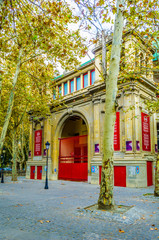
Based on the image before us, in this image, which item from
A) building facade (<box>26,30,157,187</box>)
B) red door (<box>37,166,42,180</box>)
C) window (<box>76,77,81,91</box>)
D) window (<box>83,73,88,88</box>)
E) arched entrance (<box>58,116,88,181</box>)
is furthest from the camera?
red door (<box>37,166,42,180</box>)

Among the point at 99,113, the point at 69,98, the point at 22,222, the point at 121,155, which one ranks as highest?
the point at 69,98

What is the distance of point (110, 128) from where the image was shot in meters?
7.93

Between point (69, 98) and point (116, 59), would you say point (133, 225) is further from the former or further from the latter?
point (69, 98)

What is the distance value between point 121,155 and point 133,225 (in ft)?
39.5

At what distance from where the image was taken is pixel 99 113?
2058 centimetres

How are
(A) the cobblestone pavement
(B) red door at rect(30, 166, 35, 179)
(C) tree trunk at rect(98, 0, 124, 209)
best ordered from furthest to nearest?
1. (B) red door at rect(30, 166, 35, 179)
2. (C) tree trunk at rect(98, 0, 124, 209)
3. (A) the cobblestone pavement

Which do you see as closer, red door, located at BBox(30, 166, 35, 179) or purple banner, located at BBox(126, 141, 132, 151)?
purple banner, located at BBox(126, 141, 132, 151)

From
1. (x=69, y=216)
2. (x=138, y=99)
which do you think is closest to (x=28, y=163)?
(x=138, y=99)

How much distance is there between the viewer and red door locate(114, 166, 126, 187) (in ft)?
57.1

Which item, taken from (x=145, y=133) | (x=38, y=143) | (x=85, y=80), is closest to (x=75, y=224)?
(x=145, y=133)

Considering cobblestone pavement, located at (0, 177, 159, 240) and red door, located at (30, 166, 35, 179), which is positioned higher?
cobblestone pavement, located at (0, 177, 159, 240)

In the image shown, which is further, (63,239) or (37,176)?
(37,176)

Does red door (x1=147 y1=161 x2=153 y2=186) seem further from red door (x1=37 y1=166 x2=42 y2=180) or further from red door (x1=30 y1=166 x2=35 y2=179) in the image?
red door (x1=30 y1=166 x2=35 y2=179)

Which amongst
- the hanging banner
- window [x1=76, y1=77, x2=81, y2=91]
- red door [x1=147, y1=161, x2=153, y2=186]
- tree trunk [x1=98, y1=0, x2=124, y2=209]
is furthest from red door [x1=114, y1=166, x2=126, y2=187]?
window [x1=76, y1=77, x2=81, y2=91]
